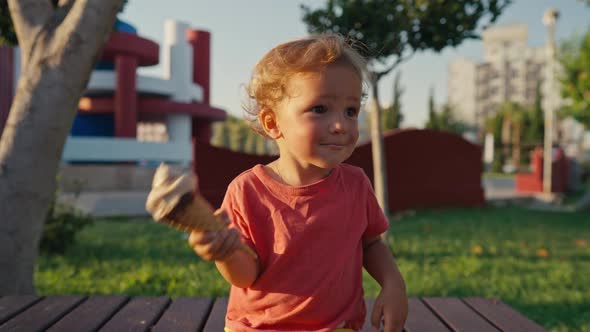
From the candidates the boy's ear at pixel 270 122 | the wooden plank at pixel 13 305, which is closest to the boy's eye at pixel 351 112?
the boy's ear at pixel 270 122

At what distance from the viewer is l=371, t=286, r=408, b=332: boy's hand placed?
5.34 ft

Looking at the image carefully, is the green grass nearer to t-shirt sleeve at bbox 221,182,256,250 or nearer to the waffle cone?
t-shirt sleeve at bbox 221,182,256,250

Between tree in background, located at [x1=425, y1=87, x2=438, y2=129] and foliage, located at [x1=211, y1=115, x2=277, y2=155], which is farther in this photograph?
foliage, located at [x1=211, y1=115, x2=277, y2=155]

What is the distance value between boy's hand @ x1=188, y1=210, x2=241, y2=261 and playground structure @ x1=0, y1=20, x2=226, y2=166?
20644 millimetres

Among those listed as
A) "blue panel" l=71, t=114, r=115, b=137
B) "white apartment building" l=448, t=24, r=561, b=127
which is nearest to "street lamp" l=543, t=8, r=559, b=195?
"blue panel" l=71, t=114, r=115, b=137

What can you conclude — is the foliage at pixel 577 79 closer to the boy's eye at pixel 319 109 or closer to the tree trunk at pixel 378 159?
the tree trunk at pixel 378 159

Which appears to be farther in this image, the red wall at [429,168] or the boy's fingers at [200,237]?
the red wall at [429,168]

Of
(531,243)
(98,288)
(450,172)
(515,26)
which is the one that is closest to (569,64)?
(450,172)

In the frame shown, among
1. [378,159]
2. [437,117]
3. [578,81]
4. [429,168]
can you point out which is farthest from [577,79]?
[437,117]

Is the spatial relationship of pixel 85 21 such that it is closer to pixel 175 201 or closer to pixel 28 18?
pixel 28 18

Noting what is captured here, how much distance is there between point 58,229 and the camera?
19.3 feet

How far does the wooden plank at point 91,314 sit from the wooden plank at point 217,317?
429mm

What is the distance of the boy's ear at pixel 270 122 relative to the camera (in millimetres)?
1603

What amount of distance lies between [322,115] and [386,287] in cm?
61
